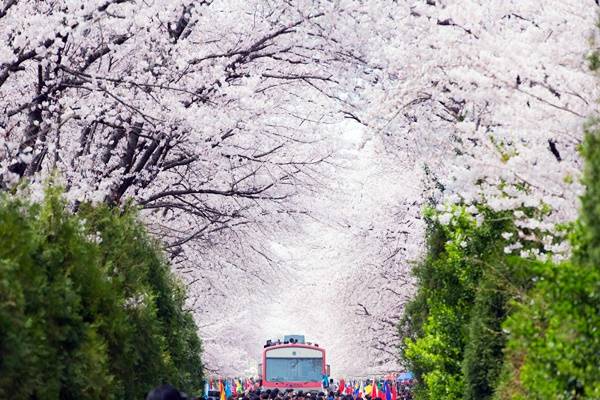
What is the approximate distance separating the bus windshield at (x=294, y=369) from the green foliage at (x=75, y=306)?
2245cm

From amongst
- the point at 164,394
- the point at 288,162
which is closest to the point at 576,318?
the point at 164,394

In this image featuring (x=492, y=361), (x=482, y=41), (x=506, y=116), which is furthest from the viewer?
(x=492, y=361)

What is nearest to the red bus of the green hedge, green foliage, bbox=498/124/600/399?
the green hedge

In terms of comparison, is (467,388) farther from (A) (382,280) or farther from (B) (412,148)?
(A) (382,280)

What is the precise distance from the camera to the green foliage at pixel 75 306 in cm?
985

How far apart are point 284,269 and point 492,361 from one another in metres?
16.4

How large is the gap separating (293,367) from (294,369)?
8cm

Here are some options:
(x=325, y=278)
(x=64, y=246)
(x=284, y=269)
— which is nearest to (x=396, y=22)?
(x=64, y=246)

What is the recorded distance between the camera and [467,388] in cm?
1605

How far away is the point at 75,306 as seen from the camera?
12.0 meters

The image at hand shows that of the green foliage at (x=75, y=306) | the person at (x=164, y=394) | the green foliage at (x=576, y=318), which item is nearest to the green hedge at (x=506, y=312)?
the green foliage at (x=576, y=318)

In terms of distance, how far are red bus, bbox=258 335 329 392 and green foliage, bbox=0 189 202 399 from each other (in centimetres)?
2241

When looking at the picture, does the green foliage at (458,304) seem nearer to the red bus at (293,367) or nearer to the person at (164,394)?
the person at (164,394)

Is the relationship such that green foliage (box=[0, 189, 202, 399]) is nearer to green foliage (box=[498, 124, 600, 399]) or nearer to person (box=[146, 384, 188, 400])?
person (box=[146, 384, 188, 400])
